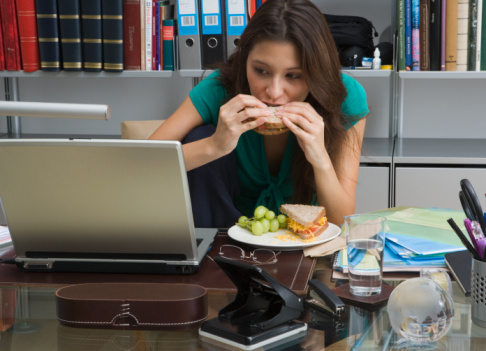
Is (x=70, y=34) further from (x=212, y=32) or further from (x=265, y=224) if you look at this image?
(x=265, y=224)

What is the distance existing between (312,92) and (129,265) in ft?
2.62

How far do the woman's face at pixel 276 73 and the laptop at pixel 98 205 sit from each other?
2.19 ft

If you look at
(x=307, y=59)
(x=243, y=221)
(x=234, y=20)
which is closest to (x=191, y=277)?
(x=243, y=221)

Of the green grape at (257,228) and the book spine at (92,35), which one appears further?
the book spine at (92,35)

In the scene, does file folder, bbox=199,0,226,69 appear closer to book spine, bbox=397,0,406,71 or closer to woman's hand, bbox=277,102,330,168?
book spine, bbox=397,0,406,71

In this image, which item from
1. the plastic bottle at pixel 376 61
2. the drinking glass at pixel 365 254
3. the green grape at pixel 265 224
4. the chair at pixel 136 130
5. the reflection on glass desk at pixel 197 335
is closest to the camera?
the reflection on glass desk at pixel 197 335

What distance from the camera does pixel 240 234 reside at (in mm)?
1262

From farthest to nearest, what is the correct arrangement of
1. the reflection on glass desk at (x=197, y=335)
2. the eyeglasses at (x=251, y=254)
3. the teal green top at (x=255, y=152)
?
the teal green top at (x=255, y=152)
the eyeglasses at (x=251, y=254)
the reflection on glass desk at (x=197, y=335)

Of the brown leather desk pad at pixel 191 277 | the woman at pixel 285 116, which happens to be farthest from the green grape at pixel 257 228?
the woman at pixel 285 116

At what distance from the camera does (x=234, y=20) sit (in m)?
2.61

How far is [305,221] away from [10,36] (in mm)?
2067

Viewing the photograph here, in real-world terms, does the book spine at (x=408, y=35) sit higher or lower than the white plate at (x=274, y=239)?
higher

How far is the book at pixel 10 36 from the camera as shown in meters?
2.75

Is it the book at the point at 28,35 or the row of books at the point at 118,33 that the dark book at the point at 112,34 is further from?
the book at the point at 28,35
